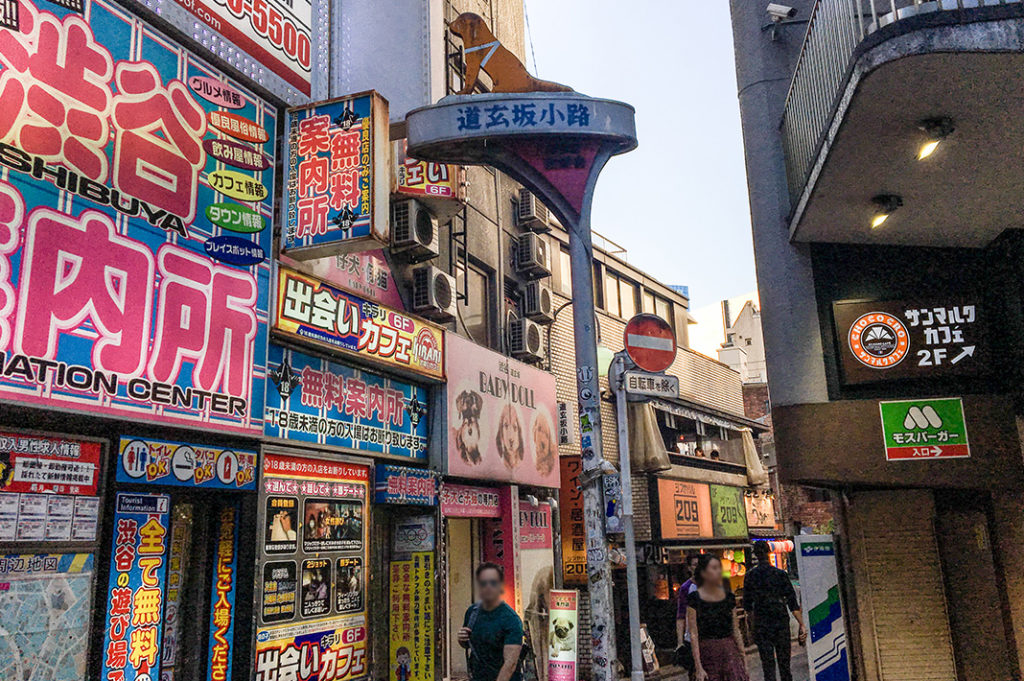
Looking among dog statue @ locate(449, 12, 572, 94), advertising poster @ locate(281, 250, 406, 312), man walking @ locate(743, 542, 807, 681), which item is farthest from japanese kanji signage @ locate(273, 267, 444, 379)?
man walking @ locate(743, 542, 807, 681)

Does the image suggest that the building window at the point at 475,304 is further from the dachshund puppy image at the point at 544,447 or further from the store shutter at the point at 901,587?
the store shutter at the point at 901,587

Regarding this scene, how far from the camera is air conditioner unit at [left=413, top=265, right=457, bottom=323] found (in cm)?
1264

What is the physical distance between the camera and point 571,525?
16.1m

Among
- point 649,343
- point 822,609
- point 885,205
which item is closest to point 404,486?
point 649,343

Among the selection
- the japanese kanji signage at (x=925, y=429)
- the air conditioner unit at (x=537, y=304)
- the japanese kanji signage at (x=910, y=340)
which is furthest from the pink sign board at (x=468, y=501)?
the japanese kanji signage at (x=925, y=429)

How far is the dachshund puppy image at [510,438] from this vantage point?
14.2 meters

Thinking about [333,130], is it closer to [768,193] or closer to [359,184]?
[359,184]

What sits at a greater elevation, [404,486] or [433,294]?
[433,294]

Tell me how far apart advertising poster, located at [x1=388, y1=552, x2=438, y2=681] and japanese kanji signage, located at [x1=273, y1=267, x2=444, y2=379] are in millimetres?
2895

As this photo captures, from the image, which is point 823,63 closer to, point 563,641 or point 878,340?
point 878,340

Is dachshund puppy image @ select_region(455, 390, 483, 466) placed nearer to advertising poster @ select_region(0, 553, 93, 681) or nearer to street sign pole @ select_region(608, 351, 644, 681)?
street sign pole @ select_region(608, 351, 644, 681)

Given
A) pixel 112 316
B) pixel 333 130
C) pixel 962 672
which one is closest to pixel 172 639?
pixel 112 316

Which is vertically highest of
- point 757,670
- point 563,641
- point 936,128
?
point 936,128

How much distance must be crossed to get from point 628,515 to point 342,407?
467 cm
